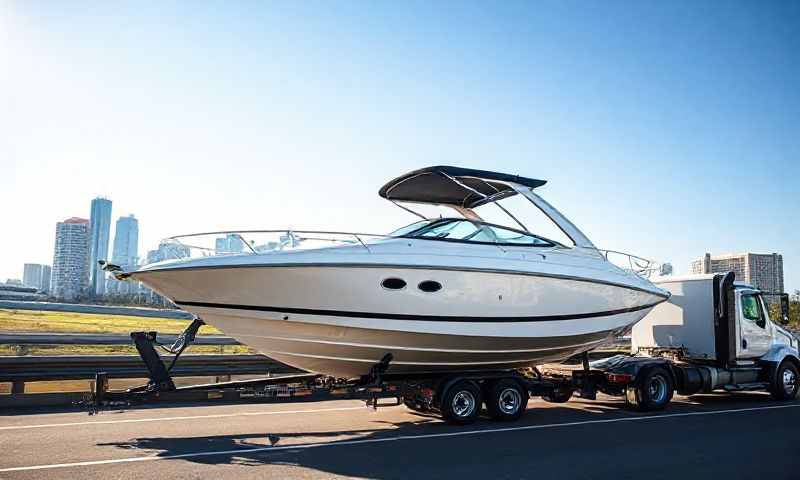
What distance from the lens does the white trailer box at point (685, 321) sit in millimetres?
10953

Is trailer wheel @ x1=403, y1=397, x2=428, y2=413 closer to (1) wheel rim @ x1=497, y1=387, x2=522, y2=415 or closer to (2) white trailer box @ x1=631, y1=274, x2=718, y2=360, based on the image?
Result: (1) wheel rim @ x1=497, y1=387, x2=522, y2=415

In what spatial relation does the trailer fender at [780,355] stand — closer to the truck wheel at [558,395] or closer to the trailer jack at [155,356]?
the truck wheel at [558,395]

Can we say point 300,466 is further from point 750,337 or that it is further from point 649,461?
point 750,337

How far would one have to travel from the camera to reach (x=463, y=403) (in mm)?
8266

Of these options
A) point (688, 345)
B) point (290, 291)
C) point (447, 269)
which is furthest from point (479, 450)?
point (688, 345)

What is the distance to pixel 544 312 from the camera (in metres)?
8.75

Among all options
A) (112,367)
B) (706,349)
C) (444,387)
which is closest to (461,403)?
(444,387)

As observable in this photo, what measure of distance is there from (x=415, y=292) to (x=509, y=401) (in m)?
2.38

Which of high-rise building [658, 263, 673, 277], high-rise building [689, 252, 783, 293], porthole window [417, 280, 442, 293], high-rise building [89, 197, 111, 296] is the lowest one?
porthole window [417, 280, 442, 293]

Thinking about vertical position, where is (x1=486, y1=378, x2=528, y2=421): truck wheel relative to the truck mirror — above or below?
below

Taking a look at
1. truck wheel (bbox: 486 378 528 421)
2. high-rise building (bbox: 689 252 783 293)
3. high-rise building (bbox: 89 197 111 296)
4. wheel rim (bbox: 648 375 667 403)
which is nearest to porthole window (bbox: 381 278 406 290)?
truck wheel (bbox: 486 378 528 421)

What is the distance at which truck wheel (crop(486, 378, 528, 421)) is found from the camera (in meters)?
8.48

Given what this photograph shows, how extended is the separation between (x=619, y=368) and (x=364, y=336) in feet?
16.2

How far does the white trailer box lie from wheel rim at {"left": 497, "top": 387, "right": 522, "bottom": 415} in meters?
4.50
